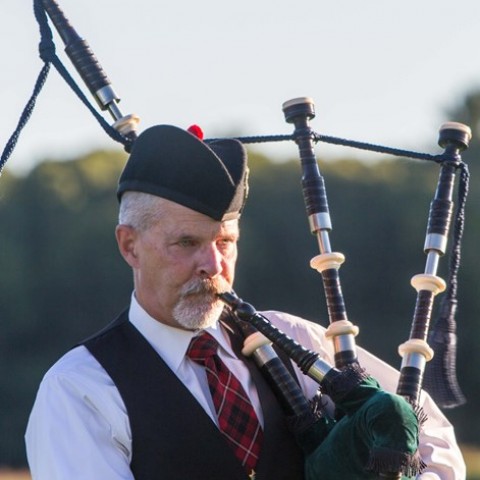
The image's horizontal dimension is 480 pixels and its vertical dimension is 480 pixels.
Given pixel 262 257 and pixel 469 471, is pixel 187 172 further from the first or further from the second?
pixel 262 257

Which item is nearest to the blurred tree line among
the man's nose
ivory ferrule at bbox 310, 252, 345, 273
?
ivory ferrule at bbox 310, 252, 345, 273

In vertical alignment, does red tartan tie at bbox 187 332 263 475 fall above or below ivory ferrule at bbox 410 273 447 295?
below

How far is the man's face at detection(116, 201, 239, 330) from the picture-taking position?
4.70 metres

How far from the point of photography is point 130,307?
16.2 ft

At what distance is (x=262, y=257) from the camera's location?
30484 millimetres

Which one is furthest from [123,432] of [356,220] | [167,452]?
[356,220]

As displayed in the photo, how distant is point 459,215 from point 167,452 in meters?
1.37

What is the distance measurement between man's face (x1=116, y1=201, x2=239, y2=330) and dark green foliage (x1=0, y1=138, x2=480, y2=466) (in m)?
21.6

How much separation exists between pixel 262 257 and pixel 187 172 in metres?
25.7

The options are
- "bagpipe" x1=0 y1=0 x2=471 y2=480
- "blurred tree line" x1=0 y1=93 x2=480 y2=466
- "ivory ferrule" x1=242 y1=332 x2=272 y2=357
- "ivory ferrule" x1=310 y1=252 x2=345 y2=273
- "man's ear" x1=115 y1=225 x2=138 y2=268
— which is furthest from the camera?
"blurred tree line" x1=0 y1=93 x2=480 y2=466

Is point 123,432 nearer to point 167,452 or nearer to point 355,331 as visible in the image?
point 167,452

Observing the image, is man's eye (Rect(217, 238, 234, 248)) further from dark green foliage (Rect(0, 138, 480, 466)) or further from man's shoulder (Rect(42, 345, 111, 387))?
dark green foliage (Rect(0, 138, 480, 466))

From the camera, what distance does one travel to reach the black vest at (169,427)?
465 cm

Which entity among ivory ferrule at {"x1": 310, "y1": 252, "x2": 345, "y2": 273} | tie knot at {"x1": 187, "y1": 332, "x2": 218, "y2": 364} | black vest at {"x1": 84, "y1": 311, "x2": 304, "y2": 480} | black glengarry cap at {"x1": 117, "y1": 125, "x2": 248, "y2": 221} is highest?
black glengarry cap at {"x1": 117, "y1": 125, "x2": 248, "y2": 221}
